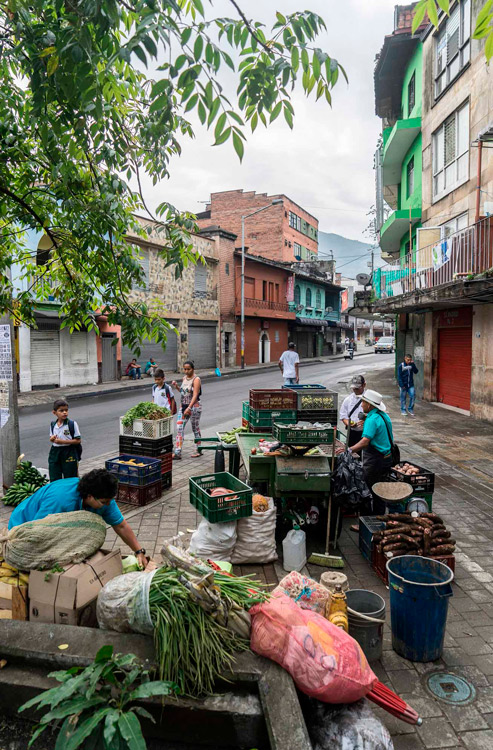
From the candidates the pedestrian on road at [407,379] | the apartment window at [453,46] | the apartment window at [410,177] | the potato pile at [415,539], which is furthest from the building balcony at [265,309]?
the potato pile at [415,539]

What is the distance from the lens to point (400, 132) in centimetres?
1966

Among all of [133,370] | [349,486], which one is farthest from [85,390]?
[349,486]

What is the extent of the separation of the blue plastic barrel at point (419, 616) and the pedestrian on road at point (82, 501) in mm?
2091

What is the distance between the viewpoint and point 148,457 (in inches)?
304

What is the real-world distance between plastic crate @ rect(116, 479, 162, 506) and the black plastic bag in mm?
2993

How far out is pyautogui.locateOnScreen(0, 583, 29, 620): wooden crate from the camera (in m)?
3.52

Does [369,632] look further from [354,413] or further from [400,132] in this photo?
[400,132]

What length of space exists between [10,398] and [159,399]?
2.94m

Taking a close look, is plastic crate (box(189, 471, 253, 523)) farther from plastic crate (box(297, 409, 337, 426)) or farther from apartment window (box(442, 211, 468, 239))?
apartment window (box(442, 211, 468, 239))

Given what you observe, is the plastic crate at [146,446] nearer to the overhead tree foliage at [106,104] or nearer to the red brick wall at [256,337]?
the overhead tree foliage at [106,104]

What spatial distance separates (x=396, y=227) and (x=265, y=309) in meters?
19.9

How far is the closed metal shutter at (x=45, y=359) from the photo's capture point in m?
22.3

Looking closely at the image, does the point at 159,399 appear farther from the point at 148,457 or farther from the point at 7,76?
the point at 7,76

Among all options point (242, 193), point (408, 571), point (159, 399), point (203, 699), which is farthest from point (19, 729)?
point (242, 193)
